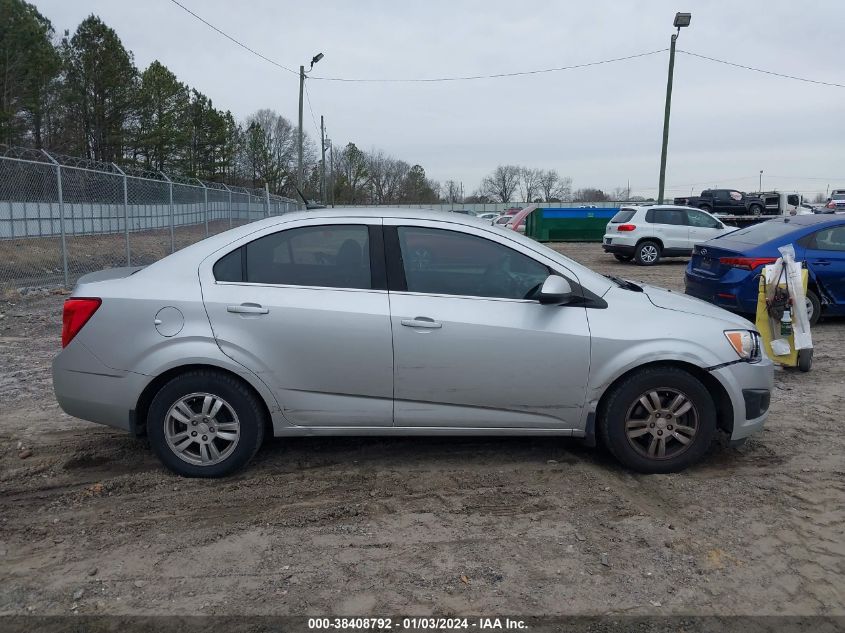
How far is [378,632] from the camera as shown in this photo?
9.14 feet

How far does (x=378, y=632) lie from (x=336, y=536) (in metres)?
0.83

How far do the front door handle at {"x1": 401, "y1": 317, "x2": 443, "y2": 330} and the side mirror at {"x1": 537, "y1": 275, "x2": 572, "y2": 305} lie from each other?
0.64 meters

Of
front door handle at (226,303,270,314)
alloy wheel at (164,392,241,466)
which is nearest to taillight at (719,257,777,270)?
front door handle at (226,303,270,314)

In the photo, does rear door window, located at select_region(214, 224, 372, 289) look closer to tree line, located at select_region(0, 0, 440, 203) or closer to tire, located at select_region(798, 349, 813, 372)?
tire, located at select_region(798, 349, 813, 372)

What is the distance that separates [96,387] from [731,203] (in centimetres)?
3667

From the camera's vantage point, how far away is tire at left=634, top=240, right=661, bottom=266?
20250 millimetres

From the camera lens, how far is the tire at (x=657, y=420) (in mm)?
4199

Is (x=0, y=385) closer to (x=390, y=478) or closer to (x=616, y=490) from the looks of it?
(x=390, y=478)

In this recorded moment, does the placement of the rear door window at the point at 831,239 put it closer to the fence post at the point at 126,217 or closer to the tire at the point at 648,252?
the tire at the point at 648,252

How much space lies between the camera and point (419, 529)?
3.64 meters

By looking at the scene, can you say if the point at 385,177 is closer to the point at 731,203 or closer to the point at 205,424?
the point at 731,203

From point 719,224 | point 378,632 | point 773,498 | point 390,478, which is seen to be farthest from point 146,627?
point 719,224

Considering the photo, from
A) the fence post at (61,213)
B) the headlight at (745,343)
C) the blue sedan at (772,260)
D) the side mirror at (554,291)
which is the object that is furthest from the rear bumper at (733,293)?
the fence post at (61,213)

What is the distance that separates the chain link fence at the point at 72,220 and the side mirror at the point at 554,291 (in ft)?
30.6
